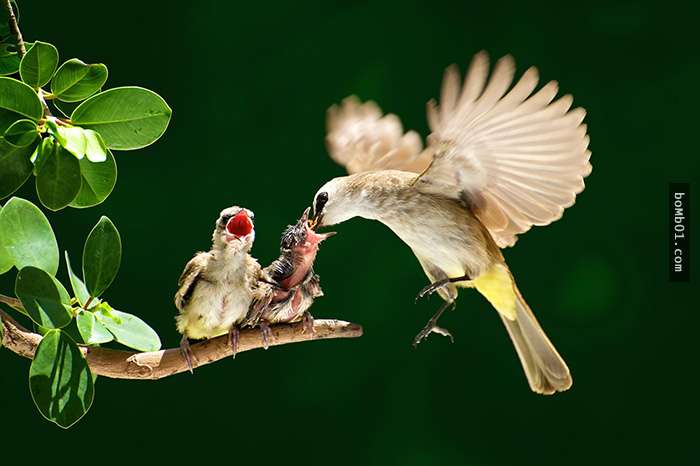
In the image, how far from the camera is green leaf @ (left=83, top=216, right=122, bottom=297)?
998mm

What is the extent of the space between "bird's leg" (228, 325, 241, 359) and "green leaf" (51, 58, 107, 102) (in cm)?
34

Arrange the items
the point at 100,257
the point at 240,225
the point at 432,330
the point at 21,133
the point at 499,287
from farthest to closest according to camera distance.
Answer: the point at 499,287
the point at 432,330
the point at 240,225
the point at 100,257
the point at 21,133

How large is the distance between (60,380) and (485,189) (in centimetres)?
68

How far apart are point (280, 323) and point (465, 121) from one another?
38cm

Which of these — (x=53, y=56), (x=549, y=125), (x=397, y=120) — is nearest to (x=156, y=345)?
(x=53, y=56)

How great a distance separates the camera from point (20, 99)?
906mm

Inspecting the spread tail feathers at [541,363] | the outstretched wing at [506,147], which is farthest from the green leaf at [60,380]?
the spread tail feathers at [541,363]

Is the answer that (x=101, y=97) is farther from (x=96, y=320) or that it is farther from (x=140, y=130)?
(x=96, y=320)

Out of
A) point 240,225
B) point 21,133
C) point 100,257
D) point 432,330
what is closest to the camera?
point 21,133

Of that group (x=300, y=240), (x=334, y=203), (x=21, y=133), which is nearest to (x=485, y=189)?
(x=334, y=203)

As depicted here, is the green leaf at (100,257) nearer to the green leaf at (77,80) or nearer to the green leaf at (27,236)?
the green leaf at (27,236)

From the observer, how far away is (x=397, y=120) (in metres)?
1.72

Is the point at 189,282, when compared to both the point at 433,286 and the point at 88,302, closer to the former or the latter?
the point at 88,302

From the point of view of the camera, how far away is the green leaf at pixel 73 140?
2.96 ft
